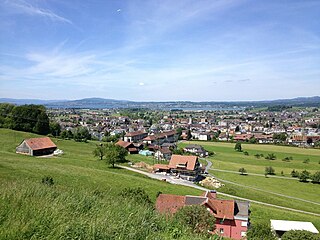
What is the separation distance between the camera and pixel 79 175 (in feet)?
112

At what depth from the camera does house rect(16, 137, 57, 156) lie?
50.5 m

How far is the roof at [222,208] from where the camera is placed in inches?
1065

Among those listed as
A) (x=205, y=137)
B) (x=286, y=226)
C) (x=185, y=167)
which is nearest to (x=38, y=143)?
(x=185, y=167)

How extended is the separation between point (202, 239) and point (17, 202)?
4079mm

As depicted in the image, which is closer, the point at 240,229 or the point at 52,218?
the point at 52,218

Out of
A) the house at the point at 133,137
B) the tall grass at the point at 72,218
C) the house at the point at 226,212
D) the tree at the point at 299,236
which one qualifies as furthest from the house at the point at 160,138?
the tall grass at the point at 72,218

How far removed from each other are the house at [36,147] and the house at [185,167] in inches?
926

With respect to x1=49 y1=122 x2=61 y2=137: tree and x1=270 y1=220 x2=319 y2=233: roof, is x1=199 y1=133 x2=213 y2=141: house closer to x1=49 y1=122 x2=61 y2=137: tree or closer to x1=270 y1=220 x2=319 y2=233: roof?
x1=49 y1=122 x2=61 y2=137: tree

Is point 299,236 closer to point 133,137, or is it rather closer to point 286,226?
point 286,226

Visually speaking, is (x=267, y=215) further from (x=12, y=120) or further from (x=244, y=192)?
(x=12, y=120)

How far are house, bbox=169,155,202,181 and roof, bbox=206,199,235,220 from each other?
26494 mm

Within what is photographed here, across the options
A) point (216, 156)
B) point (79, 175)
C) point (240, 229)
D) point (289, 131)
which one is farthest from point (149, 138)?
point (289, 131)

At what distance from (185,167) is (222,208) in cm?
2967

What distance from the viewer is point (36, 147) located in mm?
51906
